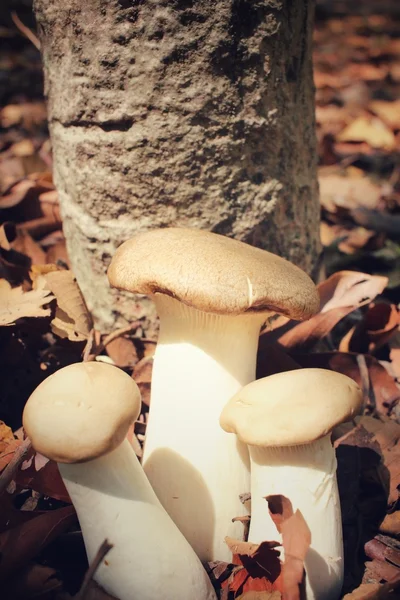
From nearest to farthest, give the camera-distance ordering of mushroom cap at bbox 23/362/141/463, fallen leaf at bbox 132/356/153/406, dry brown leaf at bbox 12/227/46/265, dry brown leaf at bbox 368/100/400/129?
mushroom cap at bbox 23/362/141/463
fallen leaf at bbox 132/356/153/406
dry brown leaf at bbox 12/227/46/265
dry brown leaf at bbox 368/100/400/129

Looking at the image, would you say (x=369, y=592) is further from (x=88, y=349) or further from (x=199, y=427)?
(x=88, y=349)

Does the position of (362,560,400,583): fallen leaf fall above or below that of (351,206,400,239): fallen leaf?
below

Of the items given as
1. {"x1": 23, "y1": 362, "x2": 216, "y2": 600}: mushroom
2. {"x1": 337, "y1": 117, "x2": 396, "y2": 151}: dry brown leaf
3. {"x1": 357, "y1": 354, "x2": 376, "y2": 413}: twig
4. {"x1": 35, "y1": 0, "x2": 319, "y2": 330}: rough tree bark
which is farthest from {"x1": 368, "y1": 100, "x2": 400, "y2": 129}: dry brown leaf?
{"x1": 23, "y1": 362, "x2": 216, "y2": 600}: mushroom

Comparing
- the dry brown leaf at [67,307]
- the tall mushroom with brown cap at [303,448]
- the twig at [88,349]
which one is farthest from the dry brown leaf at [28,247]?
the tall mushroom with brown cap at [303,448]

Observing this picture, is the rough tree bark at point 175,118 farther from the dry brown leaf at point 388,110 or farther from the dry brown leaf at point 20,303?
the dry brown leaf at point 388,110

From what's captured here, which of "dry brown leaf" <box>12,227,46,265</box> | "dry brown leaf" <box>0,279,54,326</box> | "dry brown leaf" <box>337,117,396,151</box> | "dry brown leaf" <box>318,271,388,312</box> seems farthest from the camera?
"dry brown leaf" <box>337,117,396,151</box>

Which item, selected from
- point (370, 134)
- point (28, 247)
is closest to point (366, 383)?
point (28, 247)

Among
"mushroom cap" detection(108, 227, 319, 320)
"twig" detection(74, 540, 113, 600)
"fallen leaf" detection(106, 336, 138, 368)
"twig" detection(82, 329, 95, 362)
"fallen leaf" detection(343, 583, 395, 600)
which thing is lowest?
"fallen leaf" detection(343, 583, 395, 600)

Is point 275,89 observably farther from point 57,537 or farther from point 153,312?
point 57,537

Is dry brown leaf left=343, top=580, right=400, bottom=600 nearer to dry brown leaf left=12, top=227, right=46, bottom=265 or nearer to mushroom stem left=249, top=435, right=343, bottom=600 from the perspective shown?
mushroom stem left=249, top=435, right=343, bottom=600
